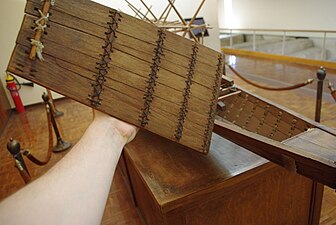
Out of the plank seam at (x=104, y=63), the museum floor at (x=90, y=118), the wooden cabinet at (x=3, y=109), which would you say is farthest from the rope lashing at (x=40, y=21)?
the wooden cabinet at (x=3, y=109)

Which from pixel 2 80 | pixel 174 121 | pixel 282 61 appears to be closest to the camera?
pixel 174 121

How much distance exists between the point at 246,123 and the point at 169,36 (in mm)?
1130

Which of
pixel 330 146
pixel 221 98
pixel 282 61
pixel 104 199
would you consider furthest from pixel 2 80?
pixel 282 61

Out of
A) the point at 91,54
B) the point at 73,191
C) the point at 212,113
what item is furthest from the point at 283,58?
the point at 73,191

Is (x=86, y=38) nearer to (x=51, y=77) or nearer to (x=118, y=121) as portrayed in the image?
(x=51, y=77)

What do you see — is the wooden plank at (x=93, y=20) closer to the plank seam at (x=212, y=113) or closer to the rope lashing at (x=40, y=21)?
the rope lashing at (x=40, y=21)

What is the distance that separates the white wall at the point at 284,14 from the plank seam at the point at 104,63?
9448 millimetres

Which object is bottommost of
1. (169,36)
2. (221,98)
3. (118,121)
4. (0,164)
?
(0,164)

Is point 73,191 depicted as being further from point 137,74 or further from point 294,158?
point 294,158

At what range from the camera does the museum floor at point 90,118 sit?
90.0 inches

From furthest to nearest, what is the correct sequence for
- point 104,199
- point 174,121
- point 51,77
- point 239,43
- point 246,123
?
point 239,43 → point 246,123 → point 174,121 → point 51,77 → point 104,199

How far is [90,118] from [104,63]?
3970mm

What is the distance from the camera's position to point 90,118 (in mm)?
4762

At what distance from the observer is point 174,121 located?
1189mm
